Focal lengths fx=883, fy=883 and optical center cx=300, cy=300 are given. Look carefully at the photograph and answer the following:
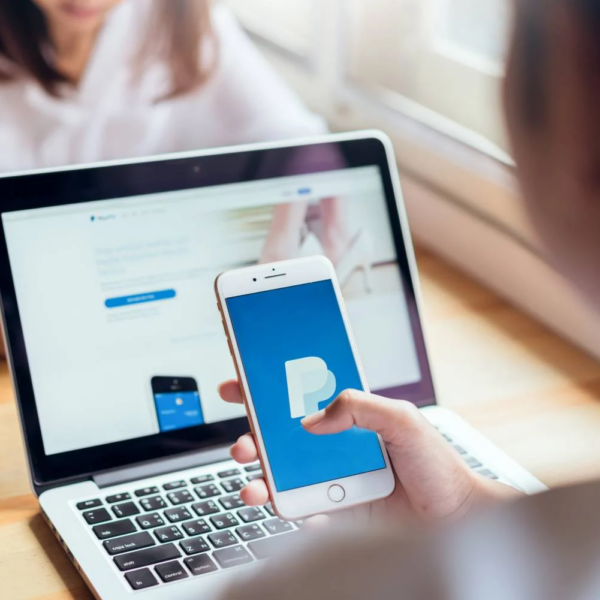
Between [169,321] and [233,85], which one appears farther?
[233,85]

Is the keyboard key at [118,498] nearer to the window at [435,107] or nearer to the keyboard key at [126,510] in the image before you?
the keyboard key at [126,510]

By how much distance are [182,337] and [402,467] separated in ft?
0.66

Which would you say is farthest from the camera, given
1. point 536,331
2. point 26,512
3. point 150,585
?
point 536,331

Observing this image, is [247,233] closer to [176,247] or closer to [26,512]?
[176,247]

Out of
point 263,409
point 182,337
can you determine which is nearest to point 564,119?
point 263,409

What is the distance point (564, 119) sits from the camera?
0.62 ft

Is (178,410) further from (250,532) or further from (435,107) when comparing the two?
(435,107)

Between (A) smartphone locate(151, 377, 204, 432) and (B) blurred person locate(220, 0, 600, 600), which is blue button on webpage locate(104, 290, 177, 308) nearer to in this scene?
(A) smartphone locate(151, 377, 204, 432)

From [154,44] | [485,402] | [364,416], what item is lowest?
[485,402]

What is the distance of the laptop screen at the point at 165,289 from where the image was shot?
646 mm

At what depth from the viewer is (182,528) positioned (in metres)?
0.59

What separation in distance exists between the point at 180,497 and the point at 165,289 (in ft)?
0.52

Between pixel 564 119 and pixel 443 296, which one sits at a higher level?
pixel 564 119

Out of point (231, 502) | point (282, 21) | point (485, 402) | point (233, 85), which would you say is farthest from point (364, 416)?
point (282, 21)
